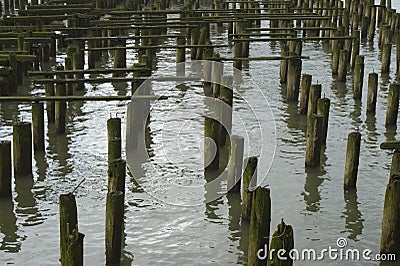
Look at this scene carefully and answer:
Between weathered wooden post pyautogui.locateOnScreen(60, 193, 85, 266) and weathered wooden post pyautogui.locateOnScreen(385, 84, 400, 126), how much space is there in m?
7.82

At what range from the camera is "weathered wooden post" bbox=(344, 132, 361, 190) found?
11195 mm

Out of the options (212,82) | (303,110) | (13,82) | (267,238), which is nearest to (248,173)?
(267,238)

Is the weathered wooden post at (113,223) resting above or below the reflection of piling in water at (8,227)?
above

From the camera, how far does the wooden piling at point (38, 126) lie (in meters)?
12.8

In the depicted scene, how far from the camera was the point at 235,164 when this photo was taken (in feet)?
37.1

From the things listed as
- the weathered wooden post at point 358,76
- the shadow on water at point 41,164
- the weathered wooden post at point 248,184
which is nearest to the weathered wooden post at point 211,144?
the weathered wooden post at point 248,184

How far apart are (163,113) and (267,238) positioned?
7.56 m

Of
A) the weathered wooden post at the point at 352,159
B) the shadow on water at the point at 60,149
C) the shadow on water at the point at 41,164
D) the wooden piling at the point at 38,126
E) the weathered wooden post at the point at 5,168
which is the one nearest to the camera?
the weathered wooden post at the point at 5,168

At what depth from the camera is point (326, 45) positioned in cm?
2359

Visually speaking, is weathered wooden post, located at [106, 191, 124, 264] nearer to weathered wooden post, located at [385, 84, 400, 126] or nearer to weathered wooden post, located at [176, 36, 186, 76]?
weathered wooden post, located at [385, 84, 400, 126]

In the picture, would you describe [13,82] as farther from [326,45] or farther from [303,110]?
[326,45]

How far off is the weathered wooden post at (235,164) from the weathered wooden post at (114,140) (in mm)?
1635

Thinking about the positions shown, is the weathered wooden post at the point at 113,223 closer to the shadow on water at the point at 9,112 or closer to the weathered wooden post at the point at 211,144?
the weathered wooden post at the point at 211,144

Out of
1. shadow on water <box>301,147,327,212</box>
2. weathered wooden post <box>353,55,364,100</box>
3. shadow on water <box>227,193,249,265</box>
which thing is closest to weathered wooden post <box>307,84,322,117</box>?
shadow on water <box>301,147,327,212</box>
